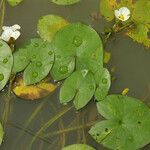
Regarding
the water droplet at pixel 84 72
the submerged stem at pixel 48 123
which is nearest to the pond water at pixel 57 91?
the submerged stem at pixel 48 123

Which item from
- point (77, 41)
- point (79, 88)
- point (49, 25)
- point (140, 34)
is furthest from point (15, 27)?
point (140, 34)

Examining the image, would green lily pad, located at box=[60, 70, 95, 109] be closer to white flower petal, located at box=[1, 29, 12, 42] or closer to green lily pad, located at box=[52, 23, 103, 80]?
green lily pad, located at box=[52, 23, 103, 80]

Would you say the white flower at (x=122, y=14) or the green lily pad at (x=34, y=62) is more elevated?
the white flower at (x=122, y=14)

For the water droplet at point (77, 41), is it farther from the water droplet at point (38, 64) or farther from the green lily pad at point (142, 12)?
the green lily pad at point (142, 12)

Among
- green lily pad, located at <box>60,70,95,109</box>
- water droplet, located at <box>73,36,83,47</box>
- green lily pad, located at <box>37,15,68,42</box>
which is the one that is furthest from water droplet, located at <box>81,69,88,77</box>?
green lily pad, located at <box>37,15,68,42</box>

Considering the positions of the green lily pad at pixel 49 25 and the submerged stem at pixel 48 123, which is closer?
the submerged stem at pixel 48 123

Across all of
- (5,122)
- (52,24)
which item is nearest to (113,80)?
(52,24)

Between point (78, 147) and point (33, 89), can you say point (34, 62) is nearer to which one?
point (33, 89)
